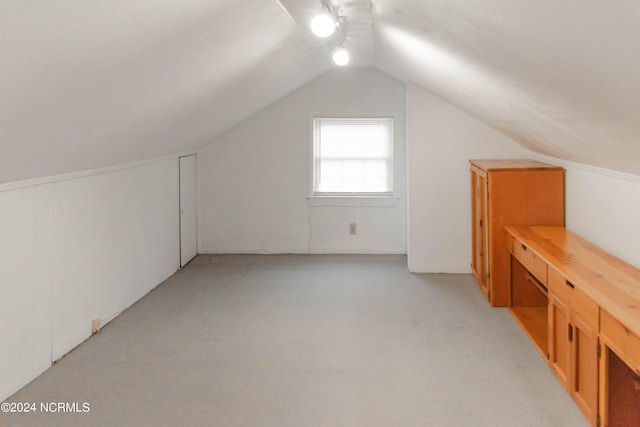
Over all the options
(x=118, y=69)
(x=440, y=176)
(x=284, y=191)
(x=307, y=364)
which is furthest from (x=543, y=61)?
(x=284, y=191)

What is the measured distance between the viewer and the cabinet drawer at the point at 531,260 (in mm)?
3732

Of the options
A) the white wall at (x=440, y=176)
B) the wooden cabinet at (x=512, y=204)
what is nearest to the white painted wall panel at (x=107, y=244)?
the white wall at (x=440, y=176)

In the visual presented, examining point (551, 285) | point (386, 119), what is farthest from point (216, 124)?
point (551, 285)

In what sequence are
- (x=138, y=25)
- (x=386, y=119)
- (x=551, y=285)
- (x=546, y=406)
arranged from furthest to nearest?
(x=386, y=119) < (x=551, y=285) < (x=546, y=406) < (x=138, y=25)

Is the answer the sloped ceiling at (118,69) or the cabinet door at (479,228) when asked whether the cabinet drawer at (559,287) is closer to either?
the cabinet door at (479,228)

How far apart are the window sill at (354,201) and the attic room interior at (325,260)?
756mm

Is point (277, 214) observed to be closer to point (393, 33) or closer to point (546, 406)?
point (393, 33)

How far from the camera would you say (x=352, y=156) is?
727 cm

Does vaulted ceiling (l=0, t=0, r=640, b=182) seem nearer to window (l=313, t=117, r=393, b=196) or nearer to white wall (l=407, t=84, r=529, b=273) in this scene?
white wall (l=407, t=84, r=529, b=273)

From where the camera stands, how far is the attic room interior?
8.24 feet

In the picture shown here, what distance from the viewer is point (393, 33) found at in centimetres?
421

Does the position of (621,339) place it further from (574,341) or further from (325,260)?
(325,260)

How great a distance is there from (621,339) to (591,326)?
13.8 inches

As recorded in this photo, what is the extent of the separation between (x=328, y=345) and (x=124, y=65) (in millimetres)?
2243
